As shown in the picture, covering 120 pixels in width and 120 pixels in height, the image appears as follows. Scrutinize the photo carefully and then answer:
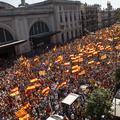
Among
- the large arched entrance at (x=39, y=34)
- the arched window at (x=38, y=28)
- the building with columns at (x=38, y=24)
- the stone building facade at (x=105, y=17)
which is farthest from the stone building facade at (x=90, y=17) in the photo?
the large arched entrance at (x=39, y=34)

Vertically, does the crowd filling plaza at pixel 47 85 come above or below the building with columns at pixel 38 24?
below

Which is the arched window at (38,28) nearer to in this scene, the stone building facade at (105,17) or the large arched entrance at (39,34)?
the large arched entrance at (39,34)

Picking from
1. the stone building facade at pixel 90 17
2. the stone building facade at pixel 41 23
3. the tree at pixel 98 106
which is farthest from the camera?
the stone building facade at pixel 90 17

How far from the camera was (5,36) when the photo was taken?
127 ft

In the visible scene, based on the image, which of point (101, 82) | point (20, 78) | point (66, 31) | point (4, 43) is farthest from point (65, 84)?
point (66, 31)

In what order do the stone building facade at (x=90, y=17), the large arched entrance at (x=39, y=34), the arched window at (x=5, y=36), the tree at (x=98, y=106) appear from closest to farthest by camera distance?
the tree at (x=98, y=106)
the arched window at (x=5, y=36)
the large arched entrance at (x=39, y=34)
the stone building facade at (x=90, y=17)

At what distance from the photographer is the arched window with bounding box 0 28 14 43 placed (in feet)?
124

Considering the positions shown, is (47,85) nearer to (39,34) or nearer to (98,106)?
(98,106)

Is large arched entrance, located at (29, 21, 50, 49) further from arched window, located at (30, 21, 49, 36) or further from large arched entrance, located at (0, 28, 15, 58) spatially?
large arched entrance, located at (0, 28, 15, 58)

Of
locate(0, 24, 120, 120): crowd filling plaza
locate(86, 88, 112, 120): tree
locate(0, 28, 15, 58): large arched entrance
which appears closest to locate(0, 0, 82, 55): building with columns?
locate(0, 28, 15, 58): large arched entrance

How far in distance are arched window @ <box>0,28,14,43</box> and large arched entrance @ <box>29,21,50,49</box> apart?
5976 millimetres

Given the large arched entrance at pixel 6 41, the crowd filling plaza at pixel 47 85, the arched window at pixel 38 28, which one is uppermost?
the arched window at pixel 38 28

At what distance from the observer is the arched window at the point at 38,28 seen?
45.9m

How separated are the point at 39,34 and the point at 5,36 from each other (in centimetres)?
1038
